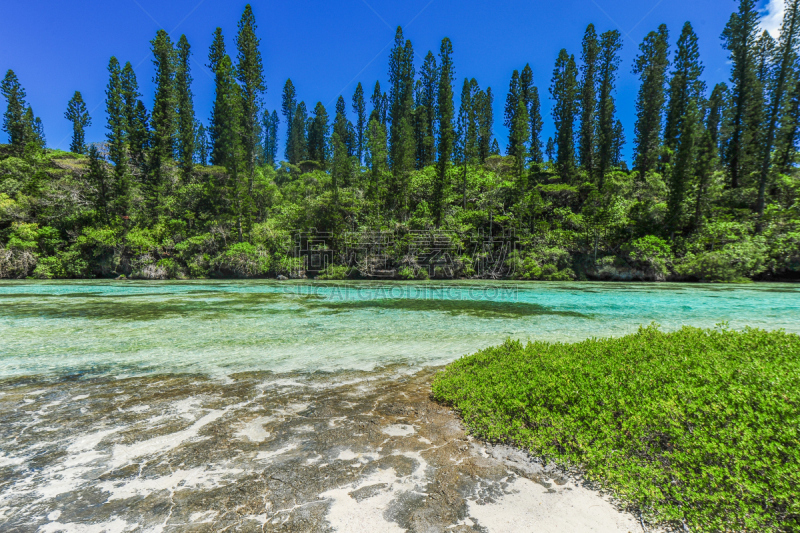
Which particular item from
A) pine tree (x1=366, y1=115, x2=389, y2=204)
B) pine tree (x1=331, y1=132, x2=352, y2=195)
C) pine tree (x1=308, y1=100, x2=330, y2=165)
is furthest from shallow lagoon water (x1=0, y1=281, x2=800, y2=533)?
pine tree (x1=308, y1=100, x2=330, y2=165)

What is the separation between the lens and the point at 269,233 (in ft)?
110

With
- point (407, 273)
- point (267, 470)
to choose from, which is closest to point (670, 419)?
point (267, 470)

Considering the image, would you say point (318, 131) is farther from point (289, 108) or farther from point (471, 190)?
point (471, 190)

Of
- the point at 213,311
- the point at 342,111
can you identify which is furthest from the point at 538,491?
the point at 342,111

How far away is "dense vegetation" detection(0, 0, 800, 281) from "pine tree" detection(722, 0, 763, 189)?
16 centimetres

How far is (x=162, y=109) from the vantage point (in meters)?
38.8

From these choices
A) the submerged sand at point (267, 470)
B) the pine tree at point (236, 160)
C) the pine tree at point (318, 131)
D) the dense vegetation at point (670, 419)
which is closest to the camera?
the dense vegetation at point (670, 419)

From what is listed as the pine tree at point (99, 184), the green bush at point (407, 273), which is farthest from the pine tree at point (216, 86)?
the green bush at point (407, 273)

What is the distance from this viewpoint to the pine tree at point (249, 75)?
1387 inches

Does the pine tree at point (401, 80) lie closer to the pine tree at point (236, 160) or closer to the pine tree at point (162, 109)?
the pine tree at point (236, 160)

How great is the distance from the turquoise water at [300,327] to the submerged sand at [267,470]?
1.76m

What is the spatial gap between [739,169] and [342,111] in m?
61.7

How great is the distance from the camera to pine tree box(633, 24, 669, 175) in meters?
39.1

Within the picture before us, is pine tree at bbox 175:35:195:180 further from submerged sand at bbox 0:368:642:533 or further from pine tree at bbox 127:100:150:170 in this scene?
submerged sand at bbox 0:368:642:533
